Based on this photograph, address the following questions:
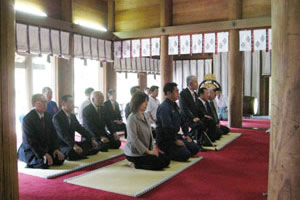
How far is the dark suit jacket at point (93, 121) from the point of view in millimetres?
5293

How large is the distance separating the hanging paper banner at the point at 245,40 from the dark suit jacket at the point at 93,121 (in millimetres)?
4200

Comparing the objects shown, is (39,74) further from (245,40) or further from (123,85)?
(245,40)

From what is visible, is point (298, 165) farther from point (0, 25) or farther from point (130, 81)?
point (130, 81)

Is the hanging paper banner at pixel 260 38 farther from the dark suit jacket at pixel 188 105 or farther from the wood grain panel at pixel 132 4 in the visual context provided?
the wood grain panel at pixel 132 4

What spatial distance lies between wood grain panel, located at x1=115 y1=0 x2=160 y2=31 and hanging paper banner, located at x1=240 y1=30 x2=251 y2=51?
2.46 m

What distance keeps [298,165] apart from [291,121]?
26 centimetres

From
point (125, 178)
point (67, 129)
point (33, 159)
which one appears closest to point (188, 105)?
point (67, 129)

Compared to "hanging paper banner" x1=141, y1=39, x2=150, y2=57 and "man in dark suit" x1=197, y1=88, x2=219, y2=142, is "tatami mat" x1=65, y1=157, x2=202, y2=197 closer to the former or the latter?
"man in dark suit" x1=197, y1=88, x2=219, y2=142

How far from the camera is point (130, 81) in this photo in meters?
12.0

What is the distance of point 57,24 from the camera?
23.8ft

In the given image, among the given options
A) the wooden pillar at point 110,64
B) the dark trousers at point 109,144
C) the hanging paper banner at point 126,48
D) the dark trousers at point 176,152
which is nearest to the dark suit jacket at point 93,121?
the dark trousers at point 109,144

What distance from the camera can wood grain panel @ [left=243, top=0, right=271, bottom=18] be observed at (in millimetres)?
7301

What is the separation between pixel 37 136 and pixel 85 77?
5.20 metres

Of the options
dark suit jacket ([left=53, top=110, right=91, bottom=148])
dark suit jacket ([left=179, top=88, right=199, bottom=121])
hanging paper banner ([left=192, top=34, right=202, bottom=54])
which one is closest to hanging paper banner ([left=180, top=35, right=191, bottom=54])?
hanging paper banner ([left=192, top=34, right=202, bottom=54])
